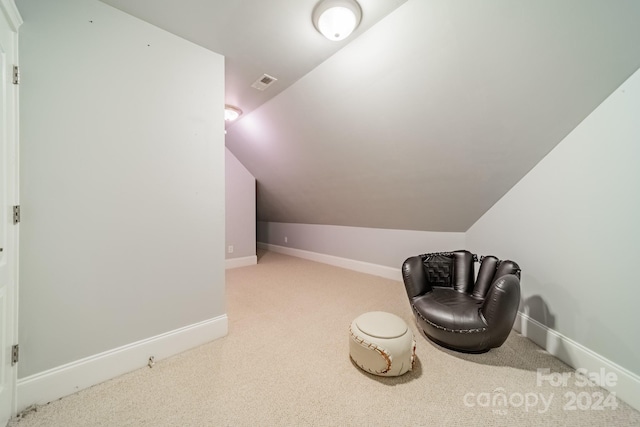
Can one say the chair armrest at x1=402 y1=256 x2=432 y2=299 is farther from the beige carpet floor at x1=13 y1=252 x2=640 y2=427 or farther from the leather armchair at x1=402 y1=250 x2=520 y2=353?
the beige carpet floor at x1=13 y1=252 x2=640 y2=427

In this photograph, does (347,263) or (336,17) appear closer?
(336,17)

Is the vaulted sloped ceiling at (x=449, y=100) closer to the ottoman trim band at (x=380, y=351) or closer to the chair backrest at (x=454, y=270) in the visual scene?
the chair backrest at (x=454, y=270)

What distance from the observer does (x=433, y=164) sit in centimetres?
256

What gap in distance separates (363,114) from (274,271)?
10.2ft

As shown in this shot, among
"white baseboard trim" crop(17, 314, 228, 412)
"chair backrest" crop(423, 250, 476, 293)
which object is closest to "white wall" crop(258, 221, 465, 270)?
"chair backrest" crop(423, 250, 476, 293)

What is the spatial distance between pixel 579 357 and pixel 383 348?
1.36m

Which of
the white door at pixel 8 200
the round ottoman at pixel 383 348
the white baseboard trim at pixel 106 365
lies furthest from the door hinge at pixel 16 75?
the round ottoman at pixel 383 348

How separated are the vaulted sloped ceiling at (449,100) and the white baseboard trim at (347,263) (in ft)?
2.72

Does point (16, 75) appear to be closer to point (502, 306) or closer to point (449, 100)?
point (449, 100)

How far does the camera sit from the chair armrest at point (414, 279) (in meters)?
2.20

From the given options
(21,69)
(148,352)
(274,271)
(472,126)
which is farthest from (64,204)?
(274,271)

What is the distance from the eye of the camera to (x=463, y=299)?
2.07 meters

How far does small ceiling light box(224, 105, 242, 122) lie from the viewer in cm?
312

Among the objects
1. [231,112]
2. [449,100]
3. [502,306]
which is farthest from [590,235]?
[231,112]
